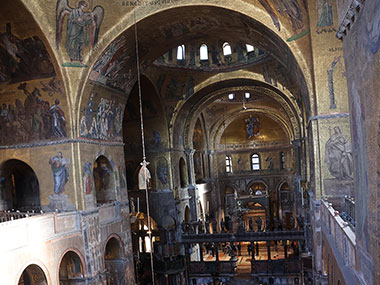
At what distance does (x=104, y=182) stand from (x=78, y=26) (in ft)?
23.4

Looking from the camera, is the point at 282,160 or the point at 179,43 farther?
the point at 282,160

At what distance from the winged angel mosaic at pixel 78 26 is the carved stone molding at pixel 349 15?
10695mm

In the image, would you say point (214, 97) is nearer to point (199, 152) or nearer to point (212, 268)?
point (199, 152)

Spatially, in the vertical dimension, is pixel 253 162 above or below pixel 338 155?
below

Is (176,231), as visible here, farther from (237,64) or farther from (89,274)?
(237,64)

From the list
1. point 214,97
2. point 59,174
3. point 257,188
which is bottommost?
point 257,188

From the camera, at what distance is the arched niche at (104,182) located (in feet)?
58.4

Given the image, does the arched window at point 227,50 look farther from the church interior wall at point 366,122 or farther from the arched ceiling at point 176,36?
the church interior wall at point 366,122

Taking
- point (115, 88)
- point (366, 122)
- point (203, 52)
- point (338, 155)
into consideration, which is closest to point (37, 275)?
point (115, 88)

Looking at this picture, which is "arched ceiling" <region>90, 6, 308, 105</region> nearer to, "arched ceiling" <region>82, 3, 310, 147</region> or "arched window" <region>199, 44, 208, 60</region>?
"arched ceiling" <region>82, 3, 310, 147</region>

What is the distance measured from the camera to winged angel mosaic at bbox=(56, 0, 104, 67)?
46.6ft

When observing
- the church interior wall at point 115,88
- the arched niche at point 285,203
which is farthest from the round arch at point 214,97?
the arched niche at point 285,203

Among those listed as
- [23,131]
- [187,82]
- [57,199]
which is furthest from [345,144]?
[187,82]

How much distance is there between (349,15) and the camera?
5.41 m
